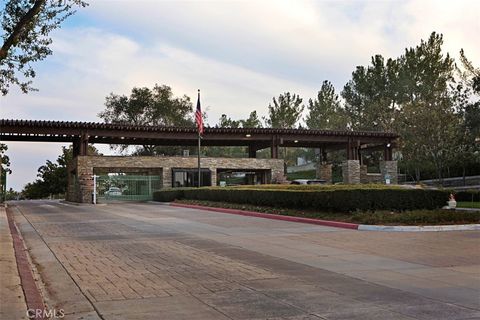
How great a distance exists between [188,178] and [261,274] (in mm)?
36732

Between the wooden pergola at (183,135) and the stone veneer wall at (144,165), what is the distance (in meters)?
1.27

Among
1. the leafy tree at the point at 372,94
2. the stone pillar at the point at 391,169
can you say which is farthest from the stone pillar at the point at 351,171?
the leafy tree at the point at 372,94

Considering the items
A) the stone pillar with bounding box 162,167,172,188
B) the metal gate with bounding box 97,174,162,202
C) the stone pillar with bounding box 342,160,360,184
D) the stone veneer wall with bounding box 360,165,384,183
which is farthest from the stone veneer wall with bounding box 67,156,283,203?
the stone veneer wall with bounding box 360,165,384,183

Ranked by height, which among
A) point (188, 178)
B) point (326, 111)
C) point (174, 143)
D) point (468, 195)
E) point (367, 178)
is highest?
point (326, 111)

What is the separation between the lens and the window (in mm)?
44406

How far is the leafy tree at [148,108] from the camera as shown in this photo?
62.1m

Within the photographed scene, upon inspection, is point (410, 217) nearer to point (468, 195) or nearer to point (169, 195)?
point (468, 195)

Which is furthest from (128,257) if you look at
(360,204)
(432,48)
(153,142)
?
(432,48)

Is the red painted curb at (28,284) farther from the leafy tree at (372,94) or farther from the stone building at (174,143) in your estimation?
the leafy tree at (372,94)

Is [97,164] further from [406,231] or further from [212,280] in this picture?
[212,280]

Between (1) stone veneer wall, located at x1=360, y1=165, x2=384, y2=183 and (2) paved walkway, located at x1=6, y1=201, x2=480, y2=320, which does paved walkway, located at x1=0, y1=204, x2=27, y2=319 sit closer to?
(2) paved walkway, located at x1=6, y1=201, x2=480, y2=320

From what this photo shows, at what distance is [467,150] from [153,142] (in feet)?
96.3

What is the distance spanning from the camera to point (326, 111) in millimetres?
71438

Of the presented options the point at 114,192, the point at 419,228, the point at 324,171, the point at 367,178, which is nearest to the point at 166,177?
the point at 114,192
